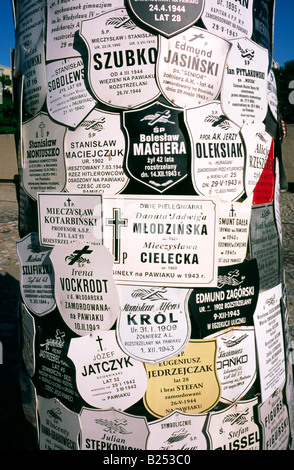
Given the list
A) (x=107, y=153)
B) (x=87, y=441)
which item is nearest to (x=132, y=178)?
(x=107, y=153)

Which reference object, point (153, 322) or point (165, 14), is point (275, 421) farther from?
point (165, 14)

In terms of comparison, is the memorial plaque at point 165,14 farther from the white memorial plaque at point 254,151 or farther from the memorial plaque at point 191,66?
the white memorial plaque at point 254,151

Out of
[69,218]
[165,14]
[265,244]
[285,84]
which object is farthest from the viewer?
[285,84]

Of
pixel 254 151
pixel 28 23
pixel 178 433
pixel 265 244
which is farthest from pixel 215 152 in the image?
pixel 178 433

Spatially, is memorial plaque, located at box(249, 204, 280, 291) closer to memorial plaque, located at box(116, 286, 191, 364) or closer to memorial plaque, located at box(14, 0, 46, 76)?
memorial plaque, located at box(116, 286, 191, 364)

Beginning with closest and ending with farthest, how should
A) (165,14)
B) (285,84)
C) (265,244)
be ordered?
(165,14) < (265,244) < (285,84)

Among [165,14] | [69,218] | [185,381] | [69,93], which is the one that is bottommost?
[185,381]

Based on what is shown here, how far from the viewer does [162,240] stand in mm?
1019

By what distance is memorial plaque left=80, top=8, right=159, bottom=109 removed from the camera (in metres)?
0.97

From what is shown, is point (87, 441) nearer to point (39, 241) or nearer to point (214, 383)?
point (214, 383)

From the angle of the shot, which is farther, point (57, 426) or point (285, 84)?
point (285, 84)

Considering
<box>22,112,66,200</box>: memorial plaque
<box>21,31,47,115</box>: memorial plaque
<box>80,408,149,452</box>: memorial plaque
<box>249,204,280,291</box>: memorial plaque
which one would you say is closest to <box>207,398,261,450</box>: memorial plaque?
<box>80,408,149,452</box>: memorial plaque

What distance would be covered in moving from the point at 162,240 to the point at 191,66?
0.50 meters

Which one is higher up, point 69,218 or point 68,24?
point 68,24
